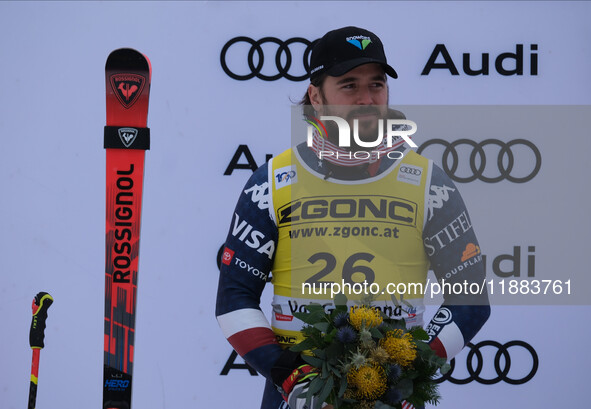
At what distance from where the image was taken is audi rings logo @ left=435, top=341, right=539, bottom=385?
11.4 ft

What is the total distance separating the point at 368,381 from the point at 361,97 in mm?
823

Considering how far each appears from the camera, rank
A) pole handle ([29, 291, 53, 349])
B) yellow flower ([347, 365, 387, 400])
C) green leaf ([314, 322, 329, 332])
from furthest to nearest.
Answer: pole handle ([29, 291, 53, 349]) < green leaf ([314, 322, 329, 332]) < yellow flower ([347, 365, 387, 400])

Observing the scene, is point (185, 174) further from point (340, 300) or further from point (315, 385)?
point (315, 385)

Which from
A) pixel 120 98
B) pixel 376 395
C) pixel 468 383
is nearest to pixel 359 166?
pixel 376 395

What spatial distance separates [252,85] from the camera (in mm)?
3480

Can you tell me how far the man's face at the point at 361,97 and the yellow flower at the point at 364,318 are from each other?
56cm

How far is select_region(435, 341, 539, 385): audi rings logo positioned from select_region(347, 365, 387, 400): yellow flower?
187 cm

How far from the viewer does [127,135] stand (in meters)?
3.13

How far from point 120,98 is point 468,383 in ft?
7.01

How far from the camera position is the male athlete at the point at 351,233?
2.04 m

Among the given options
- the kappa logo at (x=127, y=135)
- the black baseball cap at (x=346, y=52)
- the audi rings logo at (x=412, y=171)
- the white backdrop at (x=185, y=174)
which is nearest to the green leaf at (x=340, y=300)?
the audi rings logo at (x=412, y=171)

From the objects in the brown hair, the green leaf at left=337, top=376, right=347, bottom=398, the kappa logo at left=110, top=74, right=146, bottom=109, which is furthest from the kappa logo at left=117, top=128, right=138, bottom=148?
the green leaf at left=337, top=376, right=347, bottom=398

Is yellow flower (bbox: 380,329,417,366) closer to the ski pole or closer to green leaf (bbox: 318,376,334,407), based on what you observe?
green leaf (bbox: 318,376,334,407)

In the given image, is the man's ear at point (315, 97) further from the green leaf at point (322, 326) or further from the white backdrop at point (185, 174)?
the white backdrop at point (185, 174)
